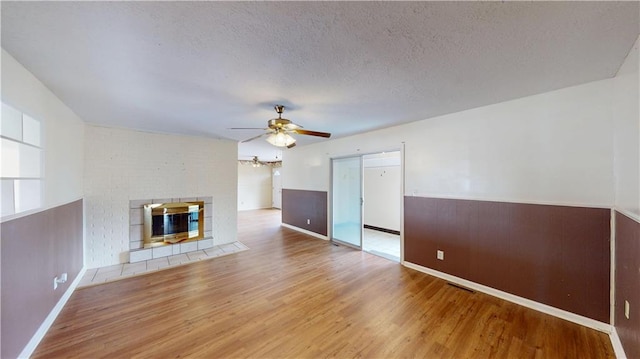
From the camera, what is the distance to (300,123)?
3678 mm

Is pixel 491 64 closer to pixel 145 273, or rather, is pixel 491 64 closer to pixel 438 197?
pixel 438 197

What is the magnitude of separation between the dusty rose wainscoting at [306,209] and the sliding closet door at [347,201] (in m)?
0.31

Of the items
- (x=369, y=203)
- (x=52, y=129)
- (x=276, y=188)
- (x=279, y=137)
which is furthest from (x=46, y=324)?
(x=276, y=188)

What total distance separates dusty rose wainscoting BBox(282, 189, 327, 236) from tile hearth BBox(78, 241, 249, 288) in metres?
1.79

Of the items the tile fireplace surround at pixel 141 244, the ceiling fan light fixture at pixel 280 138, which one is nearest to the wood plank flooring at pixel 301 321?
the tile fireplace surround at pixel 141 244

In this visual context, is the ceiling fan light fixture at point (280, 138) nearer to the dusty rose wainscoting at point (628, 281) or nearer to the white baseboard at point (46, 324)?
the white baseboard at point (46, 324)

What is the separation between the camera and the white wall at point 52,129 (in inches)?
67.2

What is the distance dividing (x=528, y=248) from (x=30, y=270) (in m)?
4.89

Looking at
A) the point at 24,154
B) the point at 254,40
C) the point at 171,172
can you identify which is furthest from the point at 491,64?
the point at 171,172

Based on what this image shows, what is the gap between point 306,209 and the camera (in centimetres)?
600

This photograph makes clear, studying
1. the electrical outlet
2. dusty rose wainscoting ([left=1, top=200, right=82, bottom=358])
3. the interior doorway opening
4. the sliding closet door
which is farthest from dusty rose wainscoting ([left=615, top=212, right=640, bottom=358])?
dusty rose wainscoting ([left=1, top=200, right=82, bottom=358])

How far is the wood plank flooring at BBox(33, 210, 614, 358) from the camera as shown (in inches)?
74.7

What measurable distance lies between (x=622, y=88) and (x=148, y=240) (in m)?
6.36

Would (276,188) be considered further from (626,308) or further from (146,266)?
(626,308)
